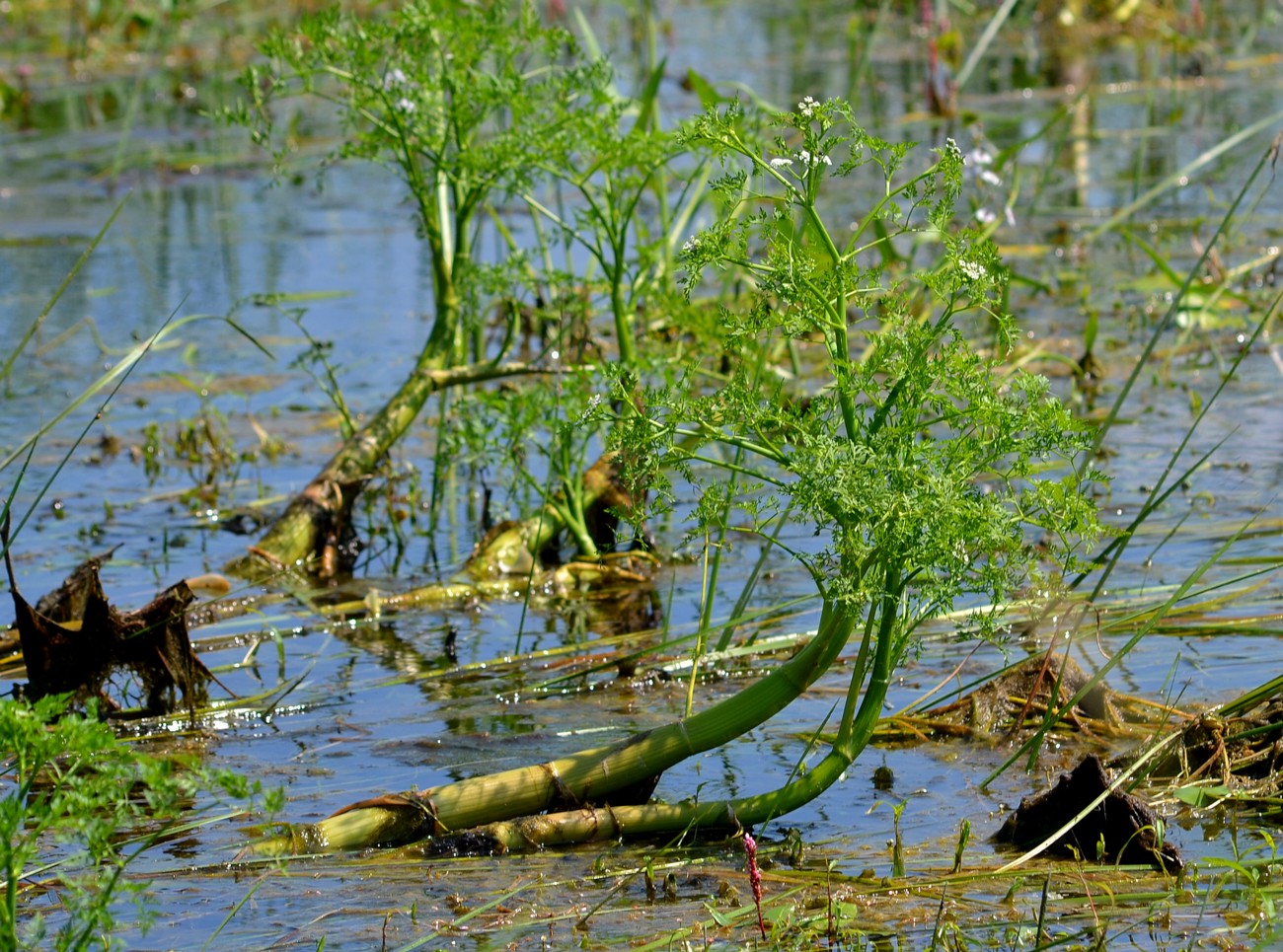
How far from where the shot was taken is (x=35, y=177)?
8977mm

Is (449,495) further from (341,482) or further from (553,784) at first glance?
(553,784)

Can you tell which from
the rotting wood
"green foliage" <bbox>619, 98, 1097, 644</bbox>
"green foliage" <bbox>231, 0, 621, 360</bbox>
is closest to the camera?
"green foliage" <bbox>619, 98, 1097, 644</bbox>

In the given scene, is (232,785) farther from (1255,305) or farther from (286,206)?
(286,206)

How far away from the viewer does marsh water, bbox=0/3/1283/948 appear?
2443 millimetres

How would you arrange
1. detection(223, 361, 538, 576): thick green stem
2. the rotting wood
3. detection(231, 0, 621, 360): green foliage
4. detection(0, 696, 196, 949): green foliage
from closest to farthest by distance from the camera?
detection(0, 696, 196, 949): green foliage, the rotting wood, detection(231, 0, 621, 360): green foliage, detection(223, 361, 538, 576): thick green stem

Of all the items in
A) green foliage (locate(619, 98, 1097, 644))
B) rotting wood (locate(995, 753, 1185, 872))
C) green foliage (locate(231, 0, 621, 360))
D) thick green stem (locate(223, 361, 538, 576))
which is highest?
green foliage (locate(231, 0, 621, 360))

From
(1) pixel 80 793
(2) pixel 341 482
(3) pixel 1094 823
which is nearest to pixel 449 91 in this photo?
(2) pixel 341 482

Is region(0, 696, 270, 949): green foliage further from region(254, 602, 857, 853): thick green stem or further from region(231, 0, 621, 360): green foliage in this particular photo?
region(231, 0, 621, 360): green foliage

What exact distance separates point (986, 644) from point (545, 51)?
175 centimetres

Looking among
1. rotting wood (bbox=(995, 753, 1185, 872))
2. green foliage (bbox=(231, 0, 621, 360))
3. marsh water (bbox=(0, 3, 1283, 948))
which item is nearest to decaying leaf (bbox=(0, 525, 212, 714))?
marsh water (bbox=(0, 3, 1283, 948))

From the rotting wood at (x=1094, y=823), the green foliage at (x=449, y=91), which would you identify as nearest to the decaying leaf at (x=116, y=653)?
the green foliage at (x=449, y=91)

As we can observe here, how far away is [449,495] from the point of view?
4.79 metres

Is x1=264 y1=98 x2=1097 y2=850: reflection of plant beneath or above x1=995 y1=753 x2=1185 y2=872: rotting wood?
above

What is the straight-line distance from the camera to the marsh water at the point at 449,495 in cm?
244
